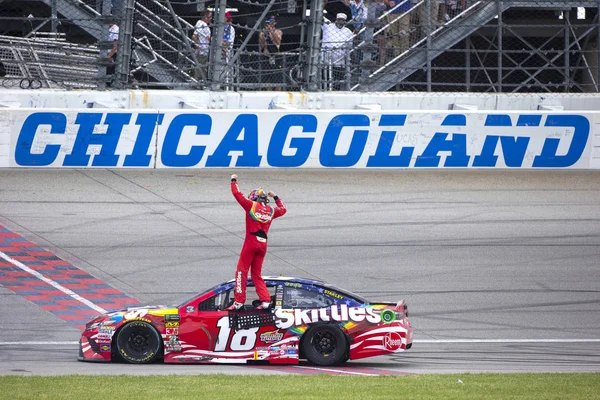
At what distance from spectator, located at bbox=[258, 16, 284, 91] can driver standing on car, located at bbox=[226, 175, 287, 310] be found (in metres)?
7.24

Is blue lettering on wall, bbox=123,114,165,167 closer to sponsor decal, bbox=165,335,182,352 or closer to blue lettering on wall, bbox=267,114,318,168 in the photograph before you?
blue lettering on wall, bbox=267,114,318,168

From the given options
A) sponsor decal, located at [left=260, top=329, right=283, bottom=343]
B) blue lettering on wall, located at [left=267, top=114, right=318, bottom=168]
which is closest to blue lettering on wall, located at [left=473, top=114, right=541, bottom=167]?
blue lettering on wall, located at [left=267, top=114, right=318, bottom=168]

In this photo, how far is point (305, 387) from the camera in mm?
9195

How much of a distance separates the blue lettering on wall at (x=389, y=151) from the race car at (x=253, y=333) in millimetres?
7605

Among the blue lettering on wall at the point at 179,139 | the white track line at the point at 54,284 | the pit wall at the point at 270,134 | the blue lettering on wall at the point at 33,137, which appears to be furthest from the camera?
the blue lettering on wall at the point at 179,139

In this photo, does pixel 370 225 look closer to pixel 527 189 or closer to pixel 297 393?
pixel 527 189

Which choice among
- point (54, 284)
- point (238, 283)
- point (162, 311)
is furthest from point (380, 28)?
point (162, 311)

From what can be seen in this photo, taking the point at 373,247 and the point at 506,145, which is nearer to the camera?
the point at 373,247

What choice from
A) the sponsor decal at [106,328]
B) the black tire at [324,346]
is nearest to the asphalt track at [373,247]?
the black tire at [324,346]

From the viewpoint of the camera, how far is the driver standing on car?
10977 millimetres

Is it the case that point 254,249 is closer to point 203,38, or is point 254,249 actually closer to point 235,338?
point 235,338

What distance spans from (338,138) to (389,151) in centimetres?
92

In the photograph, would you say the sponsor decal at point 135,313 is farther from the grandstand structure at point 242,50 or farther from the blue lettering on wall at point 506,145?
the blue lettering on wall at point 506,145

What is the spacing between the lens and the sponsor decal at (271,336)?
35.4 ft
